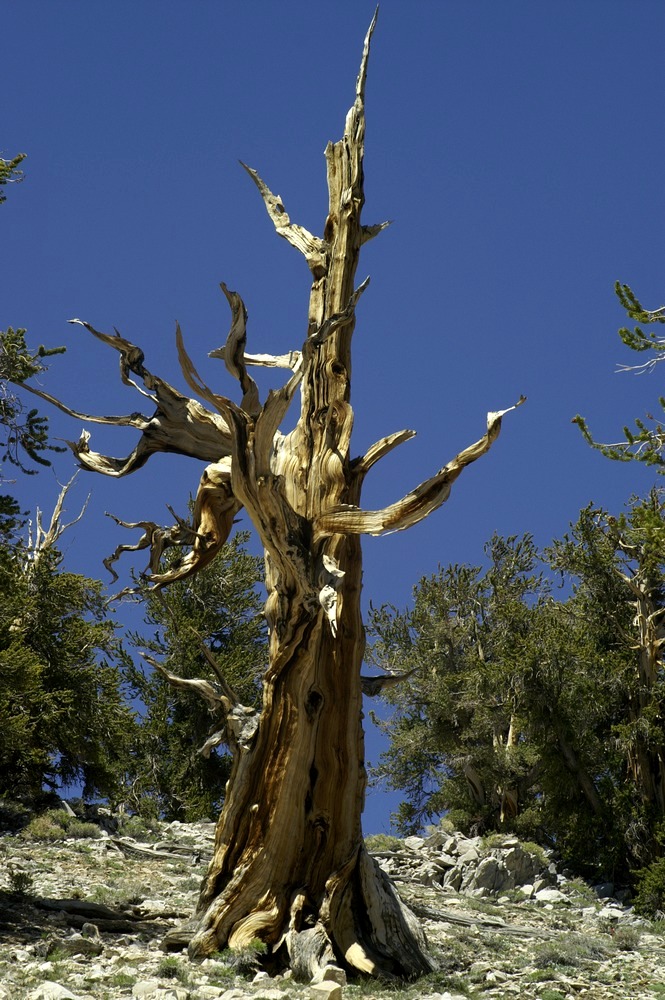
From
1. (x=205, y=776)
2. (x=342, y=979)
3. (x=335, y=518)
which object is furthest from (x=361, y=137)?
(x=205, y=776)

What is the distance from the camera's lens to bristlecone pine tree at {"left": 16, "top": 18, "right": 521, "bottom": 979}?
22.9ft

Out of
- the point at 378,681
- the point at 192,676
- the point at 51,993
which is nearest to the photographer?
the point at 51,993

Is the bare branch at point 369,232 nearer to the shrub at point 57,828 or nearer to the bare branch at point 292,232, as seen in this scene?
the bare branch at point 292,232

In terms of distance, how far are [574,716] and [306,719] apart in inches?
328

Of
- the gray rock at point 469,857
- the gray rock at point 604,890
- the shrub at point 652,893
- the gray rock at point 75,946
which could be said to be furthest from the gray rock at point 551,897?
the gray rock at point 75,946

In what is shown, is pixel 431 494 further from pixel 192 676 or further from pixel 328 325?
pixel 192 676

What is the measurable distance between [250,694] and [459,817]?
3962 millimetres

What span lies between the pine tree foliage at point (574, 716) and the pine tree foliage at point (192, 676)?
3375 millimetres

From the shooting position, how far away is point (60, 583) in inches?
571

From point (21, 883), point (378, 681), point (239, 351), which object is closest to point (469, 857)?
point (378, 681)

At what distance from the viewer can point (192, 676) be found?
55.7 feet

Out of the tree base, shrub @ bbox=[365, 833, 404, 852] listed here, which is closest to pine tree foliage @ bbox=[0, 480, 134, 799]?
shrub @ bbox=[365, 833, 404, 852]

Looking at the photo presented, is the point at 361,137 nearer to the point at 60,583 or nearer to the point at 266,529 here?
the point at 266,529

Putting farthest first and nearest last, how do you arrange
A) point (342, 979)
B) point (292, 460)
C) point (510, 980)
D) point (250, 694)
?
point (250, 694) → point (292, 460) → point (510, 980) → point (342, 979)
